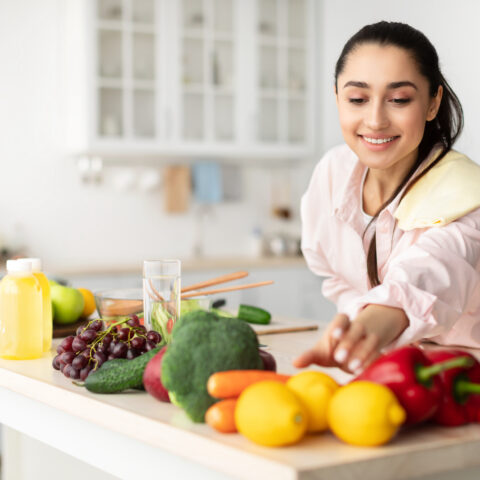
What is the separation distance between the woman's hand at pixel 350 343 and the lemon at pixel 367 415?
8cm

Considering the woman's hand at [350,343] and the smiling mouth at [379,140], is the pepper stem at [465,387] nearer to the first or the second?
the woman's hand at [350,343]

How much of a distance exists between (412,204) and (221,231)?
372cm

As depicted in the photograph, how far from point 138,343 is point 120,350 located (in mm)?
36

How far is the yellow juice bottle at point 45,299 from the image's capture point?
56.4 inches

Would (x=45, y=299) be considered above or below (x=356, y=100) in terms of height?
below

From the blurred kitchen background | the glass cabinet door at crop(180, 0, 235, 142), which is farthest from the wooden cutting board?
the glass cabinet door at crop(180, 0, 235, 142)

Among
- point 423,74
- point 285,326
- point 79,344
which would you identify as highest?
point 423,74

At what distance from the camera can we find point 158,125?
4.59 metres

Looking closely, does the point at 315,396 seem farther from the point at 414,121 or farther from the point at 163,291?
the point at 414,121

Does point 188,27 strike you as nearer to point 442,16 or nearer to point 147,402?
point 442,16

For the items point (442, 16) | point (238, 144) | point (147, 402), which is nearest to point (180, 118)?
point (238, 144)

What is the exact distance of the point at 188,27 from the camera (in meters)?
4.70

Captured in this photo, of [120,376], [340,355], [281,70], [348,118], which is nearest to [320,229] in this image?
[348,118]

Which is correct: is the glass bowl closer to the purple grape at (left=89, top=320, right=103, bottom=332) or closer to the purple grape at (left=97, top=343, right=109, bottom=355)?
the purple grape at (left=89, top=320, right=103, bottom=332)
